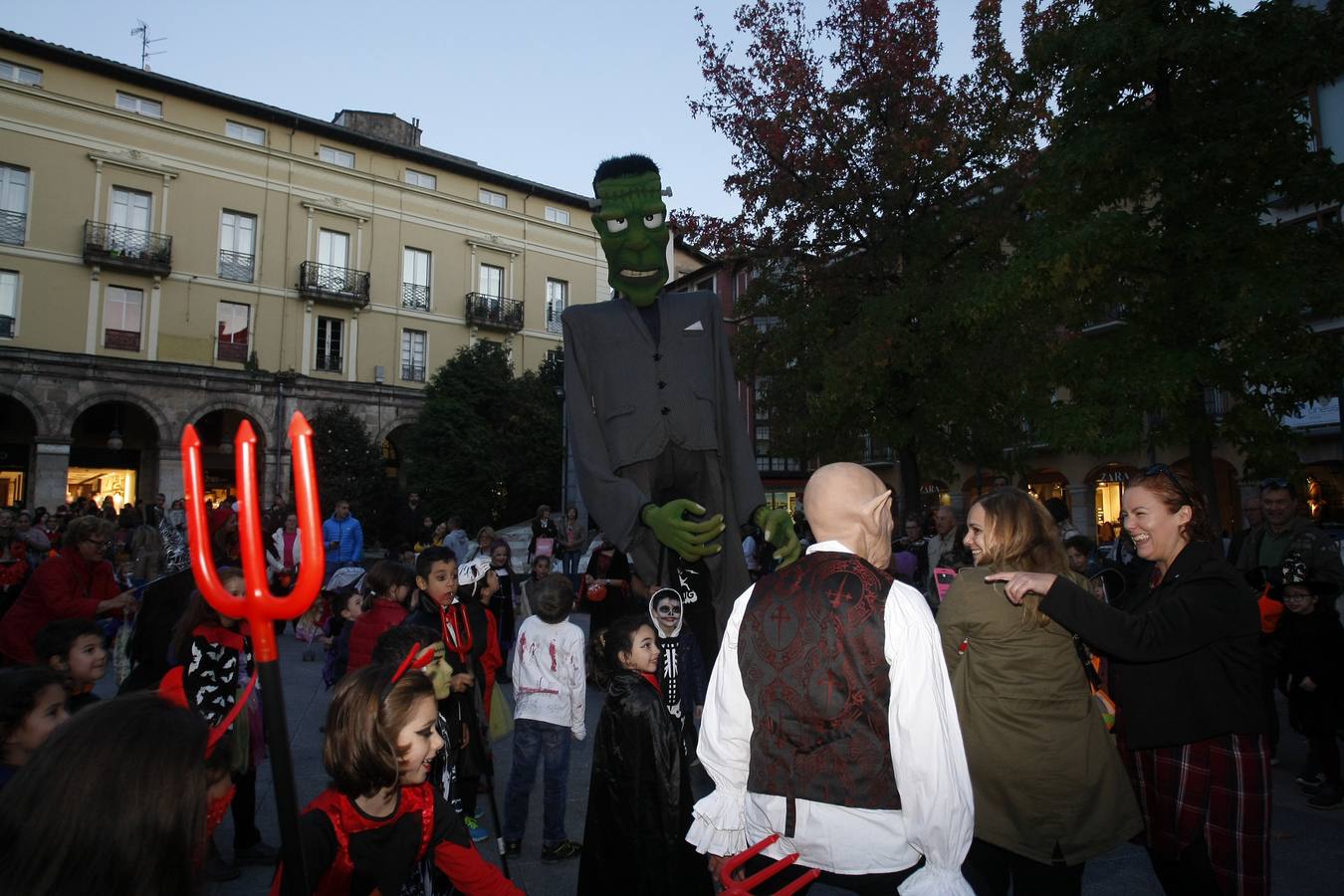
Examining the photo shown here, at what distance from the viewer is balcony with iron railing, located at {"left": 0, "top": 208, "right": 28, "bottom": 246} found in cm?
2223

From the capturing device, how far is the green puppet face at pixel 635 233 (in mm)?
3238

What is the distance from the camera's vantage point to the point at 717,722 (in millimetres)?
2199

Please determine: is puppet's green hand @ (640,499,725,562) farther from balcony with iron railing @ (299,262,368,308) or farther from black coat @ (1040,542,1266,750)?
balcony with iron railing @ (299,262,368,308)

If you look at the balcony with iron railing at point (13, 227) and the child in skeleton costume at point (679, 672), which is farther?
the balcony with iron railing at point (13, 227)

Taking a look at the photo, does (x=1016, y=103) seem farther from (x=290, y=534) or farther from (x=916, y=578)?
(x=290, y=534)

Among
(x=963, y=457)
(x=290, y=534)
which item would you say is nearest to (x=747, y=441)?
(x=290, y=534)

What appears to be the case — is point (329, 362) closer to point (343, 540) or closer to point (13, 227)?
point (13, 227)

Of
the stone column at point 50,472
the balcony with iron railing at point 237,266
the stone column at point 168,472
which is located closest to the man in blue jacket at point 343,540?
the stone column at point 168,472

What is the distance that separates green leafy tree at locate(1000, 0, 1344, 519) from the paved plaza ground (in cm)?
337

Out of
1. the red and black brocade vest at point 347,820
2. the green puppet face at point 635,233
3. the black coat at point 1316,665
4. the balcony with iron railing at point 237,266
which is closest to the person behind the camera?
the red and black brocade vest at point 347,820

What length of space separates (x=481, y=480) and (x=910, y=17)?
53.2 ft

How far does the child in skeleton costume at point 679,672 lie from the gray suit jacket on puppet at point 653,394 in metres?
0.69

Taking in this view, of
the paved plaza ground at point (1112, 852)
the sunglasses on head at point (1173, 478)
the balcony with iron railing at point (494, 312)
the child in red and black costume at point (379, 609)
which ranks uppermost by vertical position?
the balcony with iron railing at point (494, 312)

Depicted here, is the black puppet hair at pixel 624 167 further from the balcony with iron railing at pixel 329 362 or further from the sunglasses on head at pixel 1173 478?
the balcony with iron railing at pixel 329 362
